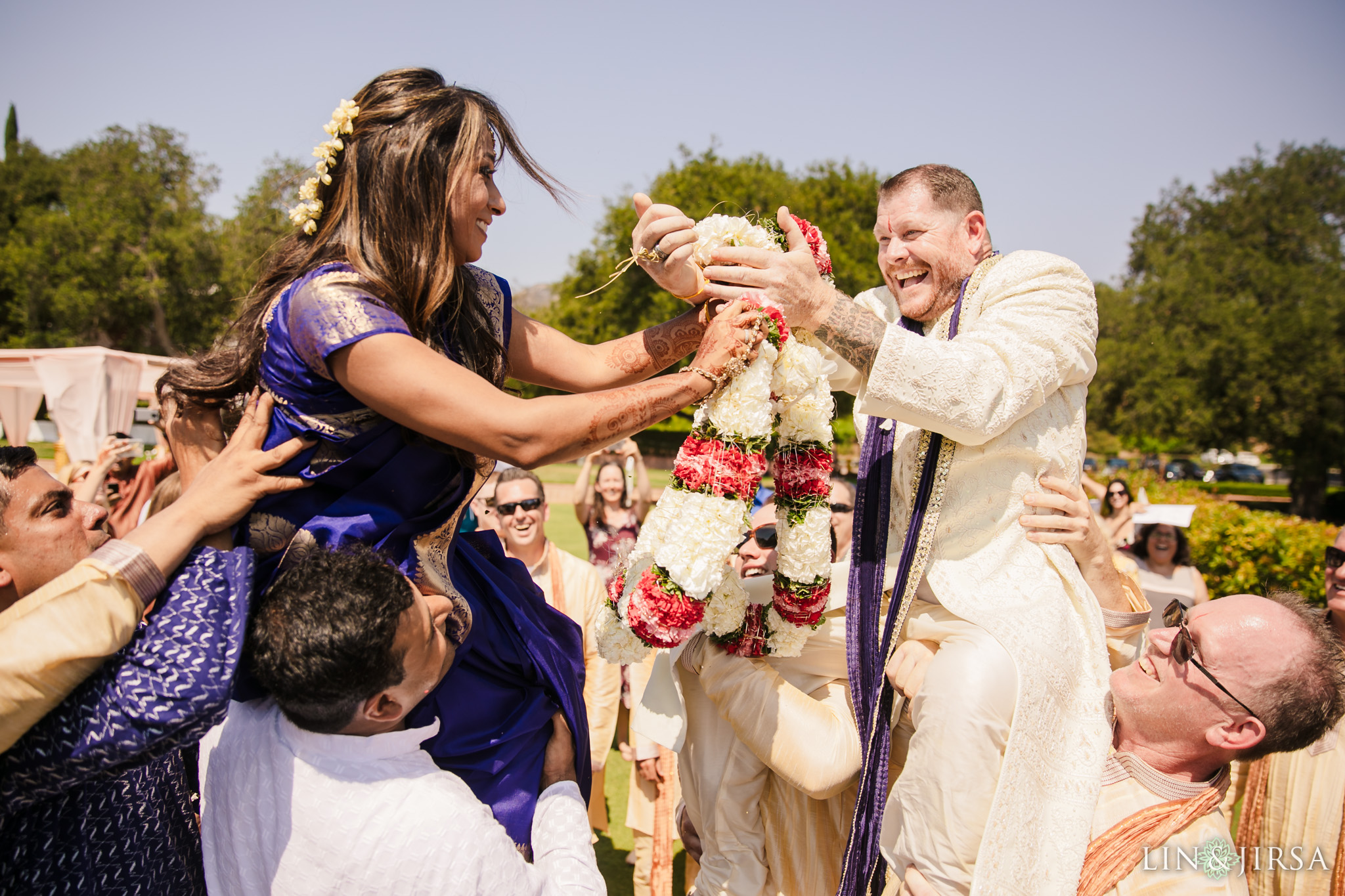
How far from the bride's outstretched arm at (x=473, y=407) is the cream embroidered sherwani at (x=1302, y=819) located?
319 cm

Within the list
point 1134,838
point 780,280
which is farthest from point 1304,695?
point 780,280

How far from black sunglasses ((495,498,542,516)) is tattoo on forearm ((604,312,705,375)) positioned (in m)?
3.05

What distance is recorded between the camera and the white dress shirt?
84.4 inches

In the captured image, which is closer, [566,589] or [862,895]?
[862,895]

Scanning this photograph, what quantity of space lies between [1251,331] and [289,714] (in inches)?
1498

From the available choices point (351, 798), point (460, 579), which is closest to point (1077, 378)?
point (460, 579)

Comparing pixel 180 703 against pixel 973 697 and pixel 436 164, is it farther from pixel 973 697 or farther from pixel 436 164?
pixel 973 697

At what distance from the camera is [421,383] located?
7.01 ft

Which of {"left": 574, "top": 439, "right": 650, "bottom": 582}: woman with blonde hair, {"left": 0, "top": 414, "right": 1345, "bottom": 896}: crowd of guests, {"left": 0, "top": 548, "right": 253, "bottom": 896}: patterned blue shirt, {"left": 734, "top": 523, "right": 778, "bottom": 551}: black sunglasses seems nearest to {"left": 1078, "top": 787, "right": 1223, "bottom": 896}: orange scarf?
{"left": 0, "top": 414, "right": 1345, "bottom": 896}: crowd of guests

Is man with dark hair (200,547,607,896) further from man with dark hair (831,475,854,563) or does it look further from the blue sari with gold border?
man with dark hair (831,475,854,563)

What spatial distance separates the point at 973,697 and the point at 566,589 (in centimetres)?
372

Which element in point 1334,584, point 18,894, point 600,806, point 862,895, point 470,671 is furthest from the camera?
point 600,806

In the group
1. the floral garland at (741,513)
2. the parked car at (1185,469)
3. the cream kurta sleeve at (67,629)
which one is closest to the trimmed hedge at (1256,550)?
the floral garland at (741,513)

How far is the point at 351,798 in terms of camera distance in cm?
219
